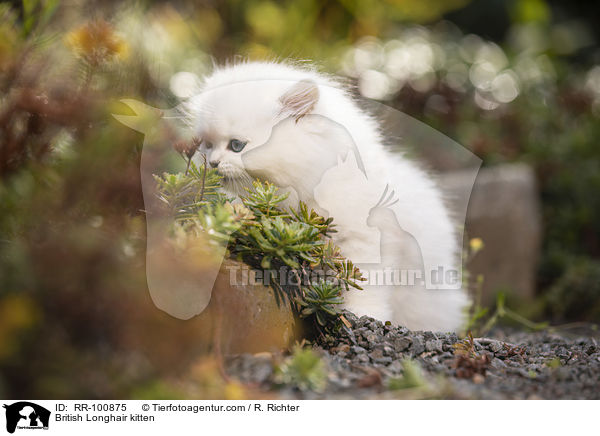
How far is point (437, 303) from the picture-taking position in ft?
5.42

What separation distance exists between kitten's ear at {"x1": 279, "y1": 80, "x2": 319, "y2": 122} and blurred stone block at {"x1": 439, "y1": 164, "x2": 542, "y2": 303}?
66.4 inches

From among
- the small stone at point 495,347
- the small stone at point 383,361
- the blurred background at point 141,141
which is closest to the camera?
the blurred background at point 141,141

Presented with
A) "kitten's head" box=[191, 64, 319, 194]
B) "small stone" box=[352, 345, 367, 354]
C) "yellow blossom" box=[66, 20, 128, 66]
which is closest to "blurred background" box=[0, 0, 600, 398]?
"yellow blossom" box=[66, 20, 128, 66]

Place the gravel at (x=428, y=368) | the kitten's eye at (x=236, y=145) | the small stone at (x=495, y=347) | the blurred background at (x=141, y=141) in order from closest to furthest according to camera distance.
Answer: the blurred background at (x=141, y=141) < the gravel at (x=428, y=368) < the kitten's eye at (x=236, y=145) < the small stone at (x=495, y=347)

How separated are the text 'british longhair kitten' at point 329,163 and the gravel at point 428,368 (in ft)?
0.38

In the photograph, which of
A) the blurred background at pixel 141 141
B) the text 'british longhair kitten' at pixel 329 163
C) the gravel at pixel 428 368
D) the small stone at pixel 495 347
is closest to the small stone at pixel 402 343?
the gravel at pixel 428 368

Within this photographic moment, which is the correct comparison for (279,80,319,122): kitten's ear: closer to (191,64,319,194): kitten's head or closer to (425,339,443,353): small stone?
(191,64,319,194): kitten's head

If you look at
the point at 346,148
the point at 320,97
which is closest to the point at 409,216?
the point at 346,148

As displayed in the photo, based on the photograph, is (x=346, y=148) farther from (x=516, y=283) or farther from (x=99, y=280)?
(x=516, y=283)

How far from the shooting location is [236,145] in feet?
4.42

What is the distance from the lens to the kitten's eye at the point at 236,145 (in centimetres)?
134

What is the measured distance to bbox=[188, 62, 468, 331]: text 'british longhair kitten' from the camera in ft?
4.44
